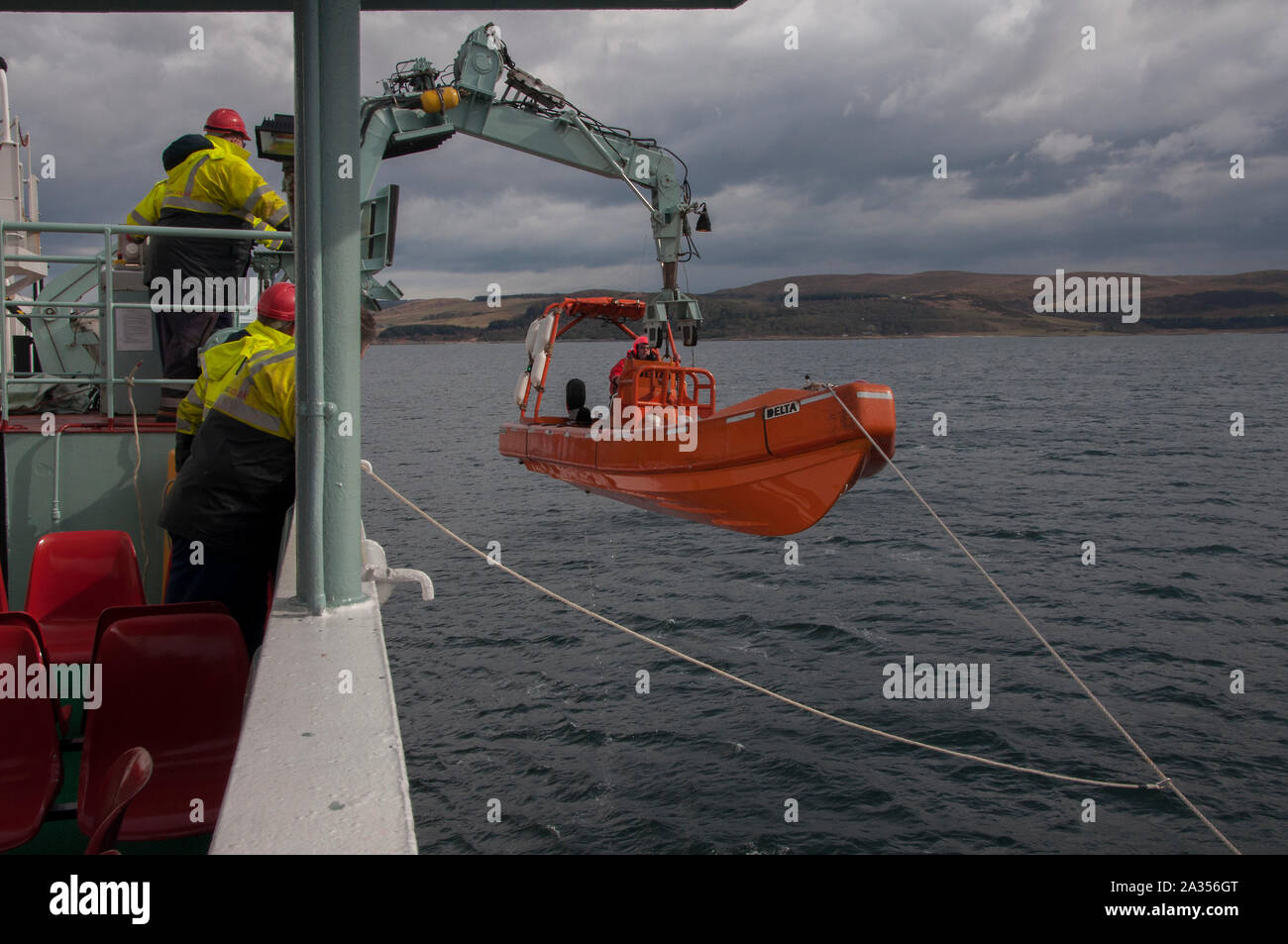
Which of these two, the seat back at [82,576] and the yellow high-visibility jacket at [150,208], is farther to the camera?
the yellow high-visibility jacket at [150,208]

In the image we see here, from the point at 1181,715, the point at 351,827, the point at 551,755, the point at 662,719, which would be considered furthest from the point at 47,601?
the point at 1181,715

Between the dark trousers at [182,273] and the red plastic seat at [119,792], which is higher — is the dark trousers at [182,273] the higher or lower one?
the higher one

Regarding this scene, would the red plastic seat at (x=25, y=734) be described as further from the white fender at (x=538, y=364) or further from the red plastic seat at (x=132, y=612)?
the white fender at (x=538, y=364)

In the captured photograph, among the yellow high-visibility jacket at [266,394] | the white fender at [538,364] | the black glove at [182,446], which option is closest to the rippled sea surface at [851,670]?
the white fender at [538,364]

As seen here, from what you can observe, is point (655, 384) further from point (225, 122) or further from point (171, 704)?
point (171, 704)

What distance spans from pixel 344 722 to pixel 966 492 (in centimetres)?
1988

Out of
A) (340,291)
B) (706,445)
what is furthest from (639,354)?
(340,291)

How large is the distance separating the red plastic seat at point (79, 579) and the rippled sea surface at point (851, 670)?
3.02 m

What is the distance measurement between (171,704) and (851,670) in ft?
25.5

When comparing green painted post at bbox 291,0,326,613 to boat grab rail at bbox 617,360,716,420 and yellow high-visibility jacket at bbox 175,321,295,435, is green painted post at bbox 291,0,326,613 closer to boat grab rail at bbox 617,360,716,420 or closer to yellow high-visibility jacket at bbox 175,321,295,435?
yellow high-visibility jacket at bbox 175,321,295,435

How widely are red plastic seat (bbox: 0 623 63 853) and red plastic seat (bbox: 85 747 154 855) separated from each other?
0.99 metres

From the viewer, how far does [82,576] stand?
13.8 ft

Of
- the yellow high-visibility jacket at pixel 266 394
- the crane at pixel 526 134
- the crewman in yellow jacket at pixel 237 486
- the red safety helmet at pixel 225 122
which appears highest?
the crane at pixel 526 134

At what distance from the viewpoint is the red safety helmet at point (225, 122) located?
637 cm
